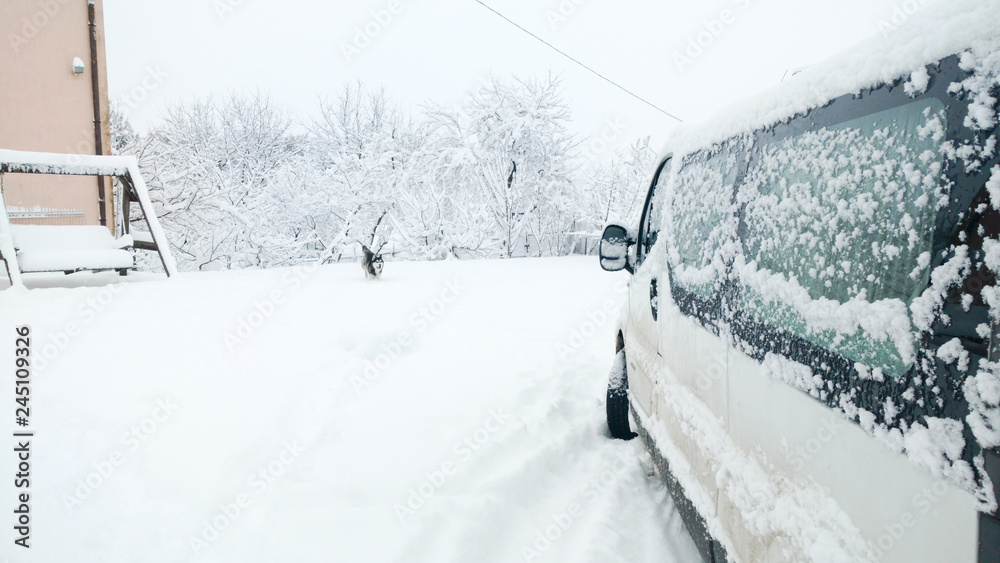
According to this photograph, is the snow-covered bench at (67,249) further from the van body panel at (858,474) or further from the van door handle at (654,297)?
the van body panel at (858,474)

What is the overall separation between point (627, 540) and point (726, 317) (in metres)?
1.23

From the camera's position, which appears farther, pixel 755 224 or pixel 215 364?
pixel 215 364

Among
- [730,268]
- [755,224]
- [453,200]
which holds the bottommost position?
[730,268]

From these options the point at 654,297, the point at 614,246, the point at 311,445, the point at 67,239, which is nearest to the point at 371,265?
the point at 67,239

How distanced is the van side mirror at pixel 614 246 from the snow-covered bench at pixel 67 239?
21.0 ft

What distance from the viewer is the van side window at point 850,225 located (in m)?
0.92

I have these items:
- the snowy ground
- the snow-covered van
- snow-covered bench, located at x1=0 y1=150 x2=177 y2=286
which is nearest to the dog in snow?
snow-covered bench, located at x1=0 y1=150 x2=177 y2=286

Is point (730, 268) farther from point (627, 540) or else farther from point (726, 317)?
point (627, 540)

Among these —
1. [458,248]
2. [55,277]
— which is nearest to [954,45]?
[55,277]

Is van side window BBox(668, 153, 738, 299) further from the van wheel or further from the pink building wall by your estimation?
the pink building wall

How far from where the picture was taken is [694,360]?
1.98 metres

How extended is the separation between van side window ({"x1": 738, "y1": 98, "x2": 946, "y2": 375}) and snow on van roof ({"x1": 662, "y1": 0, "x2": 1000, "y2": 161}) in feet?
0.24

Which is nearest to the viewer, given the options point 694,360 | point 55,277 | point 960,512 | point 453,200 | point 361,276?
point 960,512

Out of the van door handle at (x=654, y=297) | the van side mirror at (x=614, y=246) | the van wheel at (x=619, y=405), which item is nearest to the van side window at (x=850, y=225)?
the van door handle at (x=654, y=297)
